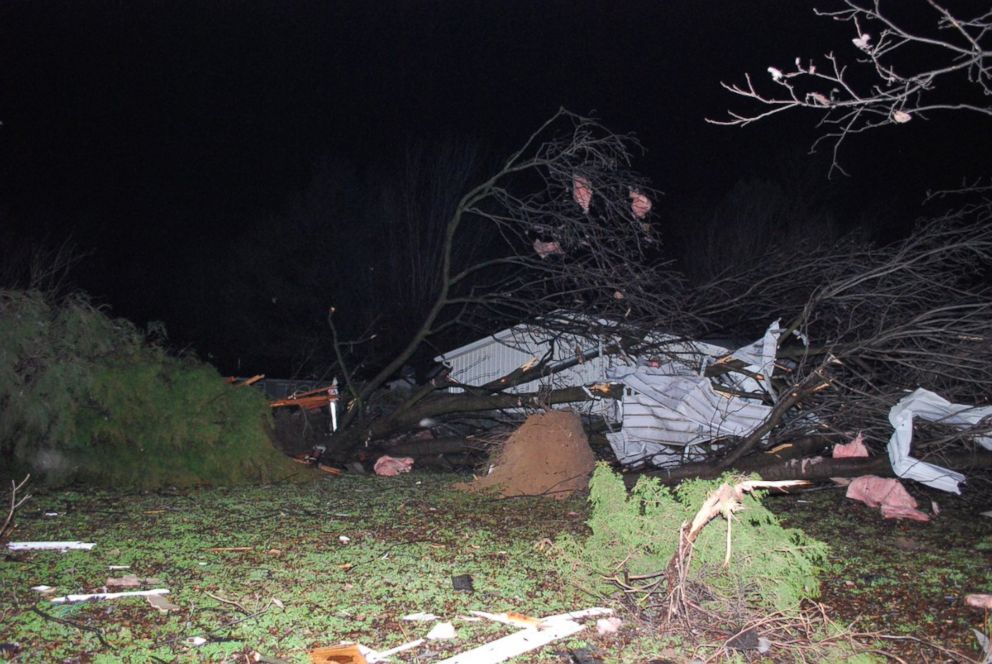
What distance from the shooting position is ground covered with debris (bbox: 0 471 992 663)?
3330mm

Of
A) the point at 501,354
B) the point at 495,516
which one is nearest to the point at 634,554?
the point at 495,516

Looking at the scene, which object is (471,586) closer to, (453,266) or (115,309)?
(453,266)

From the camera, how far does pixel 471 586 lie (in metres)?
4.14

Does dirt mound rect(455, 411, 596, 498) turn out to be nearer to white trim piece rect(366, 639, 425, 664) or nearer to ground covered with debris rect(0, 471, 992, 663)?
ground covered with debris rect(0, 471, 992, 663)

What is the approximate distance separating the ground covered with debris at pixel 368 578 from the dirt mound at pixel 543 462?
1.05ft

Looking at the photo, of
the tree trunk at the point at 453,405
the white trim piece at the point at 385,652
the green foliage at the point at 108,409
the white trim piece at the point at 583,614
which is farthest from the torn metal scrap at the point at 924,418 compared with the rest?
the green foliage at the point at 108,409

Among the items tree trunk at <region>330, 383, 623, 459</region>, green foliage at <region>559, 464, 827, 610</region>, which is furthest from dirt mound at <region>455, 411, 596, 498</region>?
green foliage at <region>559, 464, 827, 610</region>

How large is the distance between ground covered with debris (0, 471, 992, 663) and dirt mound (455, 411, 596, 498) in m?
0.32

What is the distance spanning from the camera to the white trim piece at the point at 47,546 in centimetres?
471

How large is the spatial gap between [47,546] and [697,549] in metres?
3.60

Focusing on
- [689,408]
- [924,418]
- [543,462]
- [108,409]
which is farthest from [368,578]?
[924,418]

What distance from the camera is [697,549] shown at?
12.1ft

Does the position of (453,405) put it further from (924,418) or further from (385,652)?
(385,652)

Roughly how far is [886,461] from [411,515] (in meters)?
3.92
